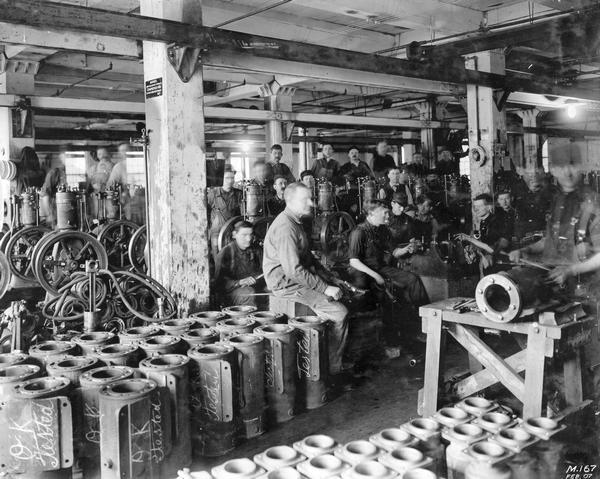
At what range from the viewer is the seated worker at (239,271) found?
568 cm

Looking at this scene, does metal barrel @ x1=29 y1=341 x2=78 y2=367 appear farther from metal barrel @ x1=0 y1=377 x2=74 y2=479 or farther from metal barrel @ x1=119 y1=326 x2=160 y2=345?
metal barrel @ x1=0 y1=377 x2=74 y2=479

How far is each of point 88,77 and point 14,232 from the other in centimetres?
485

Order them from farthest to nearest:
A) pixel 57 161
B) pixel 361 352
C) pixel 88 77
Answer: pixel 57 161
pixel 88 77
pixel 361 352

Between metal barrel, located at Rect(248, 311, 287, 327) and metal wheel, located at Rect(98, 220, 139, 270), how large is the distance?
3172mm

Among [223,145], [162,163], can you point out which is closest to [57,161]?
[223,145]

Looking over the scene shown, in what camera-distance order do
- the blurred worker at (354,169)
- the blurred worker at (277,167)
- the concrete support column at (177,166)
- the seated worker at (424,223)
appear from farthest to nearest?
1. the blurred worker at (354,169)
2. the blurred worker at (277,167)
3. the seated worker at (424,223)
4. the concrete support column at (177,166)

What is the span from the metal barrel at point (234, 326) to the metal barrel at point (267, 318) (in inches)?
2.1

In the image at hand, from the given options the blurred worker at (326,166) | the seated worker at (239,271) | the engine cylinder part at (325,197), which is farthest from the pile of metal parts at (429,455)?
the blurred worker at (326,166)

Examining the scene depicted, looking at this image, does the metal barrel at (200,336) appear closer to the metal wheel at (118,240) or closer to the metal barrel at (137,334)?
the metal barrel at (137,334)

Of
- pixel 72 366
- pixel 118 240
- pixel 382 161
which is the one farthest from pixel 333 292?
pixel 382 161

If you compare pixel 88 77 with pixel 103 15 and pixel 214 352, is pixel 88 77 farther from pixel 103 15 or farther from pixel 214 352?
pixel 214 352

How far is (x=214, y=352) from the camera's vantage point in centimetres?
354

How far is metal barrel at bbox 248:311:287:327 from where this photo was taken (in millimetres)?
4199

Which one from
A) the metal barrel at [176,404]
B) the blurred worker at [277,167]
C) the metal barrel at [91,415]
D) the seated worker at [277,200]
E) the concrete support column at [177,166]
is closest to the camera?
the metal barrel at [91,415]
